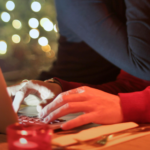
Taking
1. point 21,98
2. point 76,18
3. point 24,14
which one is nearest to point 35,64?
point 24,14

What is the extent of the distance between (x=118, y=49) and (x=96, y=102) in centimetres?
29

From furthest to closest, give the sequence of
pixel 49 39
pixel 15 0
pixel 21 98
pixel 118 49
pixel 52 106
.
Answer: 1. pixel 49 39
2. pixel 15 0
3. pixel 118 49
4. pixel 21 98
5. pixel 52 106

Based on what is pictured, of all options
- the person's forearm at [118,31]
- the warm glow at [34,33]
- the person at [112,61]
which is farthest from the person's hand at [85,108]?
the warm glow at [34,33]

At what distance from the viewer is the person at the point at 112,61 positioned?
19.2 inches

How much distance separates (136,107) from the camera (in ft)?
1.72

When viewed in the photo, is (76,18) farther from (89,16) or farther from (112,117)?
(112,117)

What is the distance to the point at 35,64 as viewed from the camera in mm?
2904

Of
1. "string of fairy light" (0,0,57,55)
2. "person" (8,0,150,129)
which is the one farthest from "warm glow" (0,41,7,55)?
"person" (8,0,150,129)

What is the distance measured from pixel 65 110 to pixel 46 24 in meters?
2.27

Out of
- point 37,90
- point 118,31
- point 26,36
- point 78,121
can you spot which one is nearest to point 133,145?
point 78,121

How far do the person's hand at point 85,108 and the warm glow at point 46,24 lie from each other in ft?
7.14

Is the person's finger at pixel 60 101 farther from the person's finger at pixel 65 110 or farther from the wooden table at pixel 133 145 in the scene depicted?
the wooden table at pixel 133 145

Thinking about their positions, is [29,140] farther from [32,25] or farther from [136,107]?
[32,25]

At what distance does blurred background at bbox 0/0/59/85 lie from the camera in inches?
93.3
